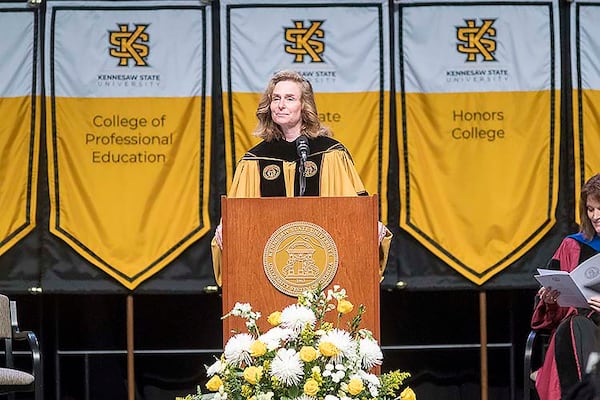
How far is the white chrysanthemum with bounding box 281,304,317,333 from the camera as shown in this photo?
3.06 meters

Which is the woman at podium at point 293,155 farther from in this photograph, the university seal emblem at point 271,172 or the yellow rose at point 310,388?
the yellow rose at point 310,388

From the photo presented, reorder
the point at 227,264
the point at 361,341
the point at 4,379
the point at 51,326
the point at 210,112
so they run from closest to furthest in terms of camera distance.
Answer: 1. the point at 361,341
2. the point at 227,264
3. the point at 4,379
4. the point at 210,112
5. the point at 51,326

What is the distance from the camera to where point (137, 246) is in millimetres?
5855

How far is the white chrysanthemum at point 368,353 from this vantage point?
10.1ft

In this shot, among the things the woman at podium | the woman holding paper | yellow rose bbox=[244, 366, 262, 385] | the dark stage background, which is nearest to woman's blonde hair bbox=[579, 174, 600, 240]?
the woman holding paper

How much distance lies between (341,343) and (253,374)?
0.25 m

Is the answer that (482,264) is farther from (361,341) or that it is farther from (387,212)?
(361,341)

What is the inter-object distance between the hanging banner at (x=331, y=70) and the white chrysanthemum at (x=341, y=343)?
111 inches

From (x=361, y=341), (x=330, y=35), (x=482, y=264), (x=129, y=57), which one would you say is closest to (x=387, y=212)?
(x=482, y=264)

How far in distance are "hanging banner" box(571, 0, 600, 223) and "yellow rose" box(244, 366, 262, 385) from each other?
3.37 metres

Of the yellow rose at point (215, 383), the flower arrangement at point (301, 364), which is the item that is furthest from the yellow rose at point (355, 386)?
the yellow rose at point (215, 383)

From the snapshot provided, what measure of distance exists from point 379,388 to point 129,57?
323 cm

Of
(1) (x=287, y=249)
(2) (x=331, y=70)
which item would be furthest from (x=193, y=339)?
(1) (x=287, y=249)

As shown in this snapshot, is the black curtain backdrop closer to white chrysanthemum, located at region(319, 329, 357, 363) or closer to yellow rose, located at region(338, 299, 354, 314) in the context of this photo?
yellow rose, located at region(338, 299, 354, 314)
